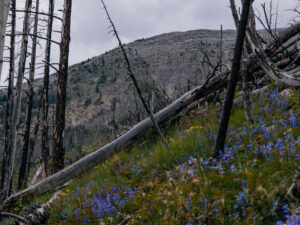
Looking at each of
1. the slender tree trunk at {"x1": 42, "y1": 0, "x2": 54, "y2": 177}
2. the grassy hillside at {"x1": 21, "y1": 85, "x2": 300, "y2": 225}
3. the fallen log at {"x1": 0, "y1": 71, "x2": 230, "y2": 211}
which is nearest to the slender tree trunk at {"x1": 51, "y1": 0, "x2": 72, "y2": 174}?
the fallen log at {"x1": 0, "y1": 71, "x2": 230, "y2": 211}

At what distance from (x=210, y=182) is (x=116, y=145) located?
3738mm

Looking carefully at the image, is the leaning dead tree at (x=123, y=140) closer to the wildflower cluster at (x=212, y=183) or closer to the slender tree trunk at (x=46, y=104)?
the wildflower cluster at (x=212, y=183)

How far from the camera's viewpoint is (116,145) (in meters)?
6.52

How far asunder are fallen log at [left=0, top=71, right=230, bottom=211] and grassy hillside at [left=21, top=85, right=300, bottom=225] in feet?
3.59

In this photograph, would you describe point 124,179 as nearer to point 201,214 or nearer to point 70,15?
point 201,214

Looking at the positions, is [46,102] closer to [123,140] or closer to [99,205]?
[123,140]

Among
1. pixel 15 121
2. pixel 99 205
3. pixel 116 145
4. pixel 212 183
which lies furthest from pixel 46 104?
pixel 212 183

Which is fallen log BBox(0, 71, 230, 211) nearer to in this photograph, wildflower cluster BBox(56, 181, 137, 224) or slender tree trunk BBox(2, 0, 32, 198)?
wildflower cluster BBox(56, 181, 137, 224)

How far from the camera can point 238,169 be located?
322cm

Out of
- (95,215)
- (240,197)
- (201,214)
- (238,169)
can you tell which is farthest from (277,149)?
(95,215)

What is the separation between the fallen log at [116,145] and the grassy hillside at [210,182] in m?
1.09

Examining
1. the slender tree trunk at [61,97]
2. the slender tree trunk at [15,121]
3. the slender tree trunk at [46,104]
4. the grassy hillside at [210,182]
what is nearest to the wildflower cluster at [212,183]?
the grassy hillside at [210,182]

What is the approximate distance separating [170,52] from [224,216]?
3346 inches

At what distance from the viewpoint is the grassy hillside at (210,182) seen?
103 inches
